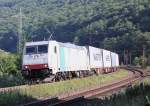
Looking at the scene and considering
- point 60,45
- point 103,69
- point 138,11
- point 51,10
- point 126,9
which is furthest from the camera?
point 51,10

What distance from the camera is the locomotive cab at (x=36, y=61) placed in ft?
105

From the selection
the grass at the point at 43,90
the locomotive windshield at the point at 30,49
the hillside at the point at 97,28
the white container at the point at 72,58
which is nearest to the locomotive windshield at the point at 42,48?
the locomotive windshield at the point at 30,49

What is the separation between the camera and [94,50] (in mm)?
51094

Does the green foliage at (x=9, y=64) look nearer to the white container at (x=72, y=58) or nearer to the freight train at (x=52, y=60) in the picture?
the white container at (x=72, y=58)

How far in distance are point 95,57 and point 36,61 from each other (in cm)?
1892

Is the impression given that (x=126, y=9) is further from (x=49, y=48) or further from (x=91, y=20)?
(x=49, y=48)

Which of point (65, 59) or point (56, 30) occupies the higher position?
point (56, 30)

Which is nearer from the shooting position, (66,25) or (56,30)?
(56,30)

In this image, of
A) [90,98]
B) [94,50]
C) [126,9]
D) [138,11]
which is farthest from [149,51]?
[90,98]

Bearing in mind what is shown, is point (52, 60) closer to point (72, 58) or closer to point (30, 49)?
point (30, 49)

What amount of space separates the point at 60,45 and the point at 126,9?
10231 cm

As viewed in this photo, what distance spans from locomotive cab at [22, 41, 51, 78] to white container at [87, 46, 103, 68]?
1511 centimetres

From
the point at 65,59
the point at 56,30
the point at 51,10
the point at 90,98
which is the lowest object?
the point at 90,98

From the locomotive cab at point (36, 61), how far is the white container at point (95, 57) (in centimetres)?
1511
